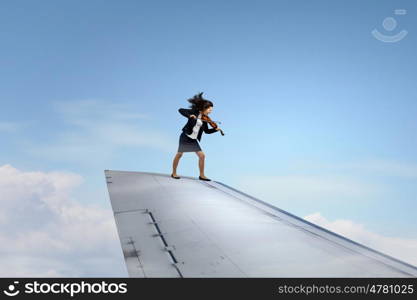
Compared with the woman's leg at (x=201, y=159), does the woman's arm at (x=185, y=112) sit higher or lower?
higher

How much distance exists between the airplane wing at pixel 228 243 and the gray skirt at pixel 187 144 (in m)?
2.83

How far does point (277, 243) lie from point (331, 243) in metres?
1.14

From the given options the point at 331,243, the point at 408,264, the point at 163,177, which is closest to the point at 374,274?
the point at 408,264

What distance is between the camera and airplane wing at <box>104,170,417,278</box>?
20.6 ft

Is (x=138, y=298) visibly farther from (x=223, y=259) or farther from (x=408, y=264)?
(x=408, y=264)

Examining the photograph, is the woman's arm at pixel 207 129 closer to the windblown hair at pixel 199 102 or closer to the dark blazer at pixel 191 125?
the dark blazer at pixel 191 125

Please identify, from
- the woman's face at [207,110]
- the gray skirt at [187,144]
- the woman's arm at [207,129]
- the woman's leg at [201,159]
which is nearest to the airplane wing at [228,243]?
the gray skirt at [187,144]

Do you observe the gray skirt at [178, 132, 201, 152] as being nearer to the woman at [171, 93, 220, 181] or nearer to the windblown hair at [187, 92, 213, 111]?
the woman at [171, 93, 220, 181]

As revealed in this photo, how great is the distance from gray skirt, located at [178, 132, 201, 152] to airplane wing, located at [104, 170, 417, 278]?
2.83 m

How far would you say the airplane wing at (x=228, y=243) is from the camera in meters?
6.29

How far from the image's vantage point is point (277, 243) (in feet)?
25.2

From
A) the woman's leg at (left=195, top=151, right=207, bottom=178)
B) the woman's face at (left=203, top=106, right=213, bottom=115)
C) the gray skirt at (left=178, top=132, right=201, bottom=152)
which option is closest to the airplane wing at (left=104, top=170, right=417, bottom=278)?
the gray skirt at (left=178, top=132, right=201, bottom=152)

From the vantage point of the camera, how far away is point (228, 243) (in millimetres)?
7543

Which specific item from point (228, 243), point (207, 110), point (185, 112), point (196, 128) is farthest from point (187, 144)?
point (228, 243)
